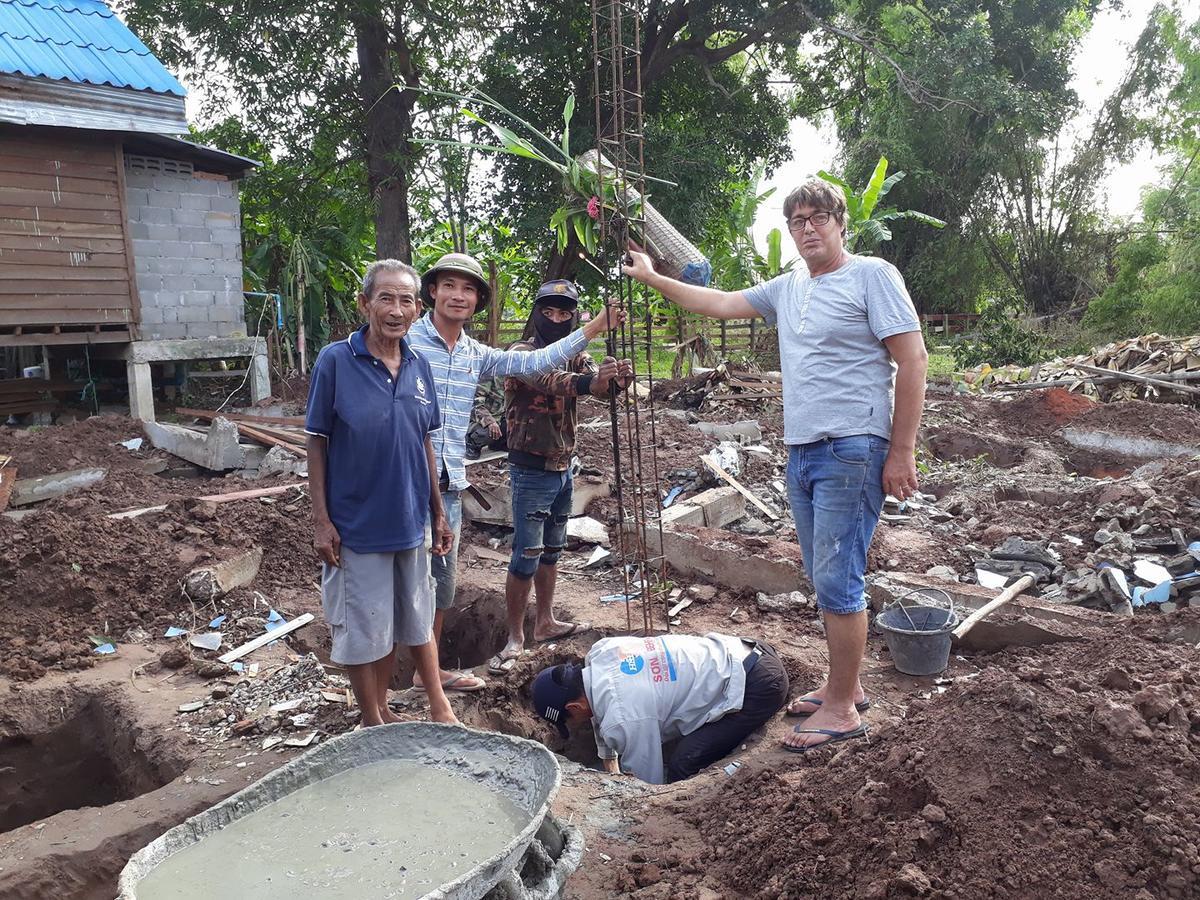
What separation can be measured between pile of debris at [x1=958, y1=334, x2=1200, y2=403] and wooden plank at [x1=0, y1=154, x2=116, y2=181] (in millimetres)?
13459

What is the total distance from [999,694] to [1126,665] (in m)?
0.77

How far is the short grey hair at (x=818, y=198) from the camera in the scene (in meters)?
A: 3.16

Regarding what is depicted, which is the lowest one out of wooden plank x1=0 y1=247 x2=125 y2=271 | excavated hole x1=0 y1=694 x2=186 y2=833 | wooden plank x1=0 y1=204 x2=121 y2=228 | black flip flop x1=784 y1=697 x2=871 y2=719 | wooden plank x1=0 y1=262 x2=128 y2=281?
excavated hole x1=0 y1=694 x2=186 y2=833

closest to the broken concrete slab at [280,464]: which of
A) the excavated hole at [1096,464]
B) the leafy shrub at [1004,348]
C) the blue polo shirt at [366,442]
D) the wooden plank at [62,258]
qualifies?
the wooden plank at [62,258]

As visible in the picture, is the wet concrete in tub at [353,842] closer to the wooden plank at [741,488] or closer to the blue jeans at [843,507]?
the blue jeans at [843,507]

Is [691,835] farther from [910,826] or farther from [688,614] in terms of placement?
[688,614]

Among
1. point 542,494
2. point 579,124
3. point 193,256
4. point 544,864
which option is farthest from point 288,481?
point 579,124

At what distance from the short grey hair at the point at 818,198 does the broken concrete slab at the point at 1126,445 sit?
8022 millimetres

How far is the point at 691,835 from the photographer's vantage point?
9.51 feet

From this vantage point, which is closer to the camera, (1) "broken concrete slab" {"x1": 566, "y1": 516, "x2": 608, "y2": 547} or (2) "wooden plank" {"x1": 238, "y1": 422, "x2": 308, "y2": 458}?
(1) "broken concrete slab" {"x1": 566, "y1": 516, "x2": 608, "y2": 547}

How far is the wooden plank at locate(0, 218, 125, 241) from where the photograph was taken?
955 centimetres

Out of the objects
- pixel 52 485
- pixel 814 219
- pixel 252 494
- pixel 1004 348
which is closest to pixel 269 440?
pixel 52 485

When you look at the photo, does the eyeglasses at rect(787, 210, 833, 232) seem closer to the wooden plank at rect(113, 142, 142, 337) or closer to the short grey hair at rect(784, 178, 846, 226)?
the short grey hair at rect(784, 178, 846, 226)

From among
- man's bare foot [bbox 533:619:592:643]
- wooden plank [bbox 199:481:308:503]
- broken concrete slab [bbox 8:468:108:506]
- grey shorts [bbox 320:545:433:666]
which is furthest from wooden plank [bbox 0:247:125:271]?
grey shorts [bbox 320:545:433:666]
